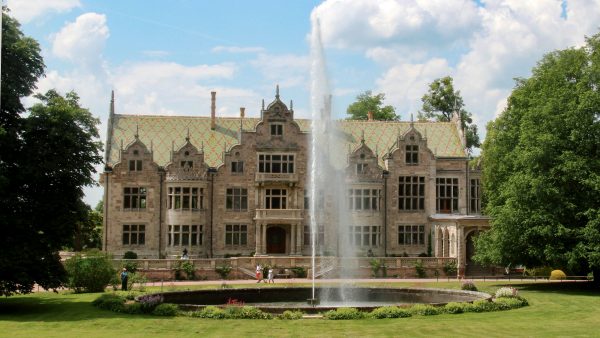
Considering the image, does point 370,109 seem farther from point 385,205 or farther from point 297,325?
point 297,325

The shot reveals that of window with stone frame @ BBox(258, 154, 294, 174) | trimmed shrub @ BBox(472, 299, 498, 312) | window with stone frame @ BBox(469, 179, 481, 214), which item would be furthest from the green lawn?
window with stone frame @ BBox(469, 179, 481, 214)

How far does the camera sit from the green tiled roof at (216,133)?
183 feet

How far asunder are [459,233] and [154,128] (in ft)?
79.7

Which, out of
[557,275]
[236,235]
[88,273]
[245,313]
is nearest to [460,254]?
[557,275]

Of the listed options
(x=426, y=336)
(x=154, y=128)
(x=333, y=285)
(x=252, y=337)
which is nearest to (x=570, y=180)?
(x=333, y=285)

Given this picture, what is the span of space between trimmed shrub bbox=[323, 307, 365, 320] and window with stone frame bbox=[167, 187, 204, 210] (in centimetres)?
2959

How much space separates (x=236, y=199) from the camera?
179ft

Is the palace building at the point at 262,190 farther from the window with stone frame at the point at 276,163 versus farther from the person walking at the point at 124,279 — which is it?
the person walking at the point at 124,279

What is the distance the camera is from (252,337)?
2072 cm

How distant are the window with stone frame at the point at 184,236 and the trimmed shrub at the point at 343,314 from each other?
2930 cm

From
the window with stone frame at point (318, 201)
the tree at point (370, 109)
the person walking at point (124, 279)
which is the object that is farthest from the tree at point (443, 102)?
the person walking at point (124, 279)

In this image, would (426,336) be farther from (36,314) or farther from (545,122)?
(545,122)

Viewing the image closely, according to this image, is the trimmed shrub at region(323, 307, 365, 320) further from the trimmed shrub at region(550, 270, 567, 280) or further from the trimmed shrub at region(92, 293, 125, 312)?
the trimmed shrub at region(550, 270, 567, 280)

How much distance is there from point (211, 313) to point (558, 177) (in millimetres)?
20437
